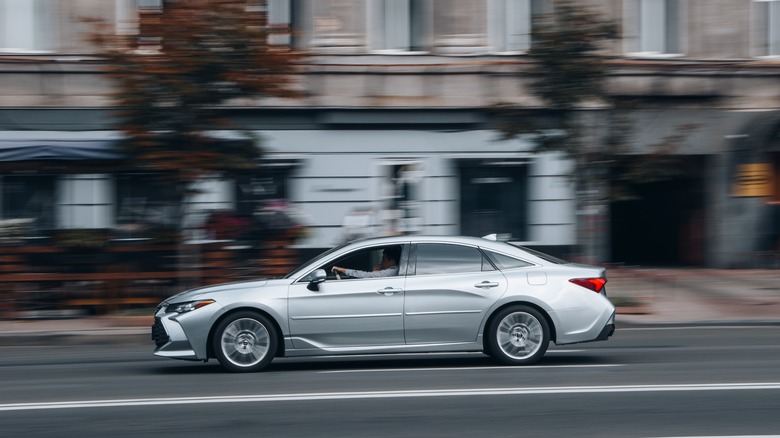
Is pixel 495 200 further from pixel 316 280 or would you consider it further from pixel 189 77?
pixel 316 280

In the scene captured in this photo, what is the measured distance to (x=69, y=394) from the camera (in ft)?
29.7

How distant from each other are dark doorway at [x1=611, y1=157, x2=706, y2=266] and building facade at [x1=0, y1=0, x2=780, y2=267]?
1.63 feet

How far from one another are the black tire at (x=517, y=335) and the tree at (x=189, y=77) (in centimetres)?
659

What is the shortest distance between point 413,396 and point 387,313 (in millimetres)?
1491

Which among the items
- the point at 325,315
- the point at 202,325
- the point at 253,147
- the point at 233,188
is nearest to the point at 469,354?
the point at 325,315

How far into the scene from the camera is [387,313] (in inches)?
383

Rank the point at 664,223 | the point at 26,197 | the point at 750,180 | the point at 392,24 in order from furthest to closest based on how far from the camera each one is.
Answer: the point at 664,223 → the point at 750,180 → the point at 392,24 → the point at 26,197

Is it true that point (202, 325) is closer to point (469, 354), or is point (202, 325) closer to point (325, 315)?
point (325, 315)

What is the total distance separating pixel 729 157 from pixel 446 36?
21.5ft

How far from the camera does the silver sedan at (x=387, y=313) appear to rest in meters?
9.69

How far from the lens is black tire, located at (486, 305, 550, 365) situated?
982 centimetres

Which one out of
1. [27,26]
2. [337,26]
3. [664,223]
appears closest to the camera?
[27,26]

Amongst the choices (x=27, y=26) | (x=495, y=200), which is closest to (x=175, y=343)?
(x=495, y=200)

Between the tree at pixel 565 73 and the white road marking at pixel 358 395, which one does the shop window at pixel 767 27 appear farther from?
the white road marking at pixel 358 395
